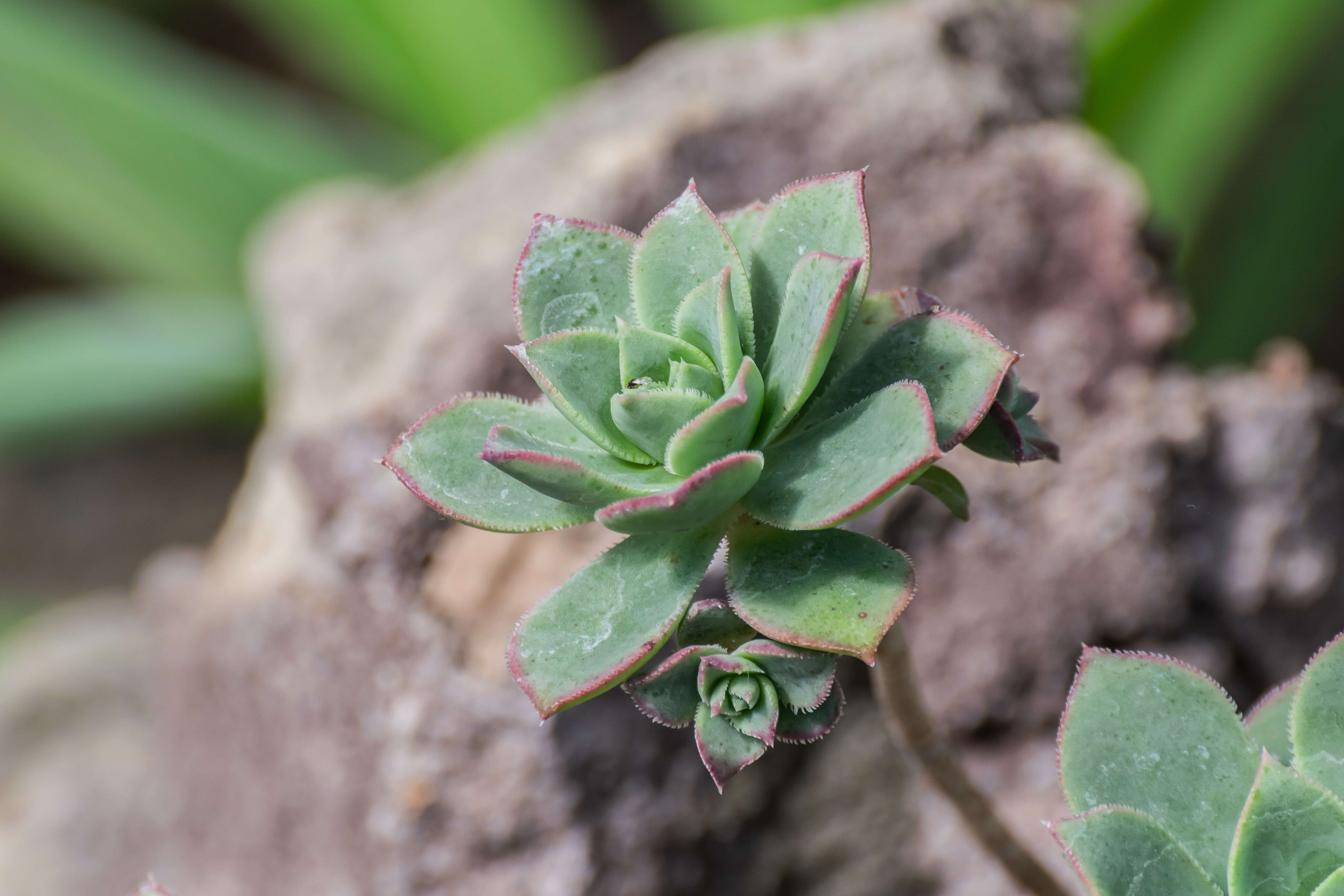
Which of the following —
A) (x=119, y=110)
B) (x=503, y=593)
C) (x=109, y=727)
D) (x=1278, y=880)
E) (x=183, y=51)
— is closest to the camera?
(x=1278, y=880)

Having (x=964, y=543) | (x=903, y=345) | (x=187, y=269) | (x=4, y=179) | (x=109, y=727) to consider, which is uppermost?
(x=4, y=179)

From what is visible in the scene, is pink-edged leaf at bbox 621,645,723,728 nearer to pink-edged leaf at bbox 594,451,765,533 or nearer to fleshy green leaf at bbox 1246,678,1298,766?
pink-edged leaf at bbox 594,451,765,533

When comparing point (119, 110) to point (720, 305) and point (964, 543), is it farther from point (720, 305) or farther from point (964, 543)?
point (720, 305)

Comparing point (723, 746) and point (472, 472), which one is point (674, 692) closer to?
point (723, 746)

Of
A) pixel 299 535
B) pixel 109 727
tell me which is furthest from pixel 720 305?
pixel 109 727

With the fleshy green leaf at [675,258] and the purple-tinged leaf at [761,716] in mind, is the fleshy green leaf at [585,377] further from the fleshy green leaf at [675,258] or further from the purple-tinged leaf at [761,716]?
the purple-tinged leaf at [761,716]

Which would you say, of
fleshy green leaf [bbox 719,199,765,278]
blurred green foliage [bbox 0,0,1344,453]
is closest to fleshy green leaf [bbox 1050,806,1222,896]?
fleshy green leaf [bbox 719,199,765,278]

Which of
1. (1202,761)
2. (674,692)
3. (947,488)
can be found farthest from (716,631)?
(1202,761)
